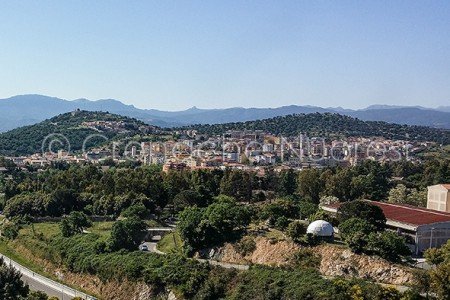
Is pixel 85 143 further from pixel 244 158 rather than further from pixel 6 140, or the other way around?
pixel 244 158

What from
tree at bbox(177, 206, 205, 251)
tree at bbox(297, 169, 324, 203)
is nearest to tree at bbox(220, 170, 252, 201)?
tree at bbox(297, 169, 324, 203)

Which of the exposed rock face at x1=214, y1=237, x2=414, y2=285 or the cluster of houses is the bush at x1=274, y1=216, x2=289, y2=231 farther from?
the cluster of houses

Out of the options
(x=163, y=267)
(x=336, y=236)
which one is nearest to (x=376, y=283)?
(x=336, y=236)

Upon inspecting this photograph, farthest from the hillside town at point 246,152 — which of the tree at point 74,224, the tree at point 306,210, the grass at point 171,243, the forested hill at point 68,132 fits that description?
the tree at point 306,210

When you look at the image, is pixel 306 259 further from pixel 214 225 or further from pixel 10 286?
pixel 10 286

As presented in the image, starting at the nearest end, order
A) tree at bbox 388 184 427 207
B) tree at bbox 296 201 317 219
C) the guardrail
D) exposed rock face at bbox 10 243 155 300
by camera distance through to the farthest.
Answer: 1. exposed rock face at bbox 10 243 155 300
2. the guardrail
3. tree at bbox 296 201 317 219
4. tree at bbox 388 184 427 207

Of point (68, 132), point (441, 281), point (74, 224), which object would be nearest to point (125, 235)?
point (74, 224)

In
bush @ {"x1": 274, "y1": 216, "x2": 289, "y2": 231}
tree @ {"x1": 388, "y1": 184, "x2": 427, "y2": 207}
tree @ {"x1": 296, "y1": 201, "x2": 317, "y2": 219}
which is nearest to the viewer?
bush @ {"x1": 274, "y1": 216, "x2": 289, "y2": 231}
